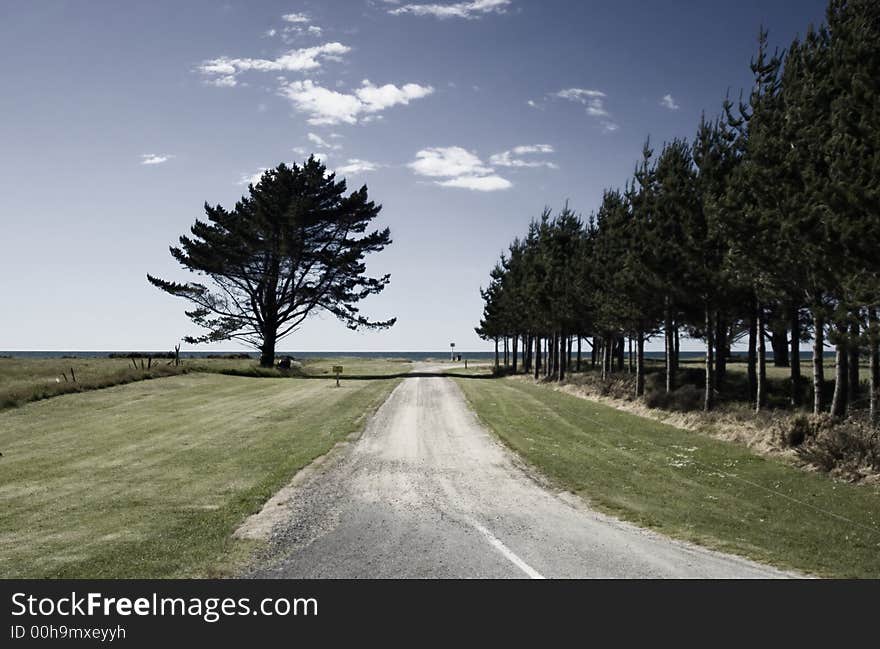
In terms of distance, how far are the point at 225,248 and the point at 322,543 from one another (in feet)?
162

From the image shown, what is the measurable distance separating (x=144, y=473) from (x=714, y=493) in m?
14.4

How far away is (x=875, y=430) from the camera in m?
15.4

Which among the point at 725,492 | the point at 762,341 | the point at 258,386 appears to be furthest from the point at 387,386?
the point at 725,492

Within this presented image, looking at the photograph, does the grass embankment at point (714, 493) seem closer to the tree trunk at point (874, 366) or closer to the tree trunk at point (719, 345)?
the tree trunk at point (874, 366)

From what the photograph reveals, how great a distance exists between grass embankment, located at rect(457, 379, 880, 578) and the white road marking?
3.15 metres

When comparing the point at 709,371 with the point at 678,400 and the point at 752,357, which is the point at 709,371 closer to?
the point at 678,400

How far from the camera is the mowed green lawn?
8.68 meters

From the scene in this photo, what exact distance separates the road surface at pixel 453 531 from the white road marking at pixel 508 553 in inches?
0.6

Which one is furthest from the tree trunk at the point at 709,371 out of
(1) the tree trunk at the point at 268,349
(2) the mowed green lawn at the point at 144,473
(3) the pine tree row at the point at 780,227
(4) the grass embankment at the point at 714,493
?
(1) the tree trunk at the point at 268,349

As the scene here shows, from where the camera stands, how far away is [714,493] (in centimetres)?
1344

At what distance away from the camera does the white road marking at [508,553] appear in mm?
7750

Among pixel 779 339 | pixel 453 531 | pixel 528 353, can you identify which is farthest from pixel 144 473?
pixel 528 353

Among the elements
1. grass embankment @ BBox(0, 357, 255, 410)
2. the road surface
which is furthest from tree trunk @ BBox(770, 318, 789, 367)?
grass embankment @ BBox(0, 357, 255, 410)
